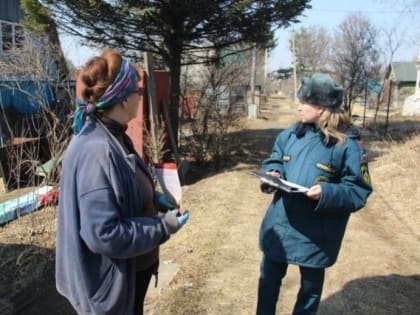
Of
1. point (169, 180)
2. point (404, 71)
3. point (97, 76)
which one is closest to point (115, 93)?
point (97, 76)

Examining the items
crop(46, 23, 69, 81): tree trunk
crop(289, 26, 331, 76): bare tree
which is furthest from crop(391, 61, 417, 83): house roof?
crop(46, 23, 69, 81): tree trunk

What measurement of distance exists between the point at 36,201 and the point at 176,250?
5.73 feet

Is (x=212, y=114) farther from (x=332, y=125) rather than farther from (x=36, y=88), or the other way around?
(x=332, y=125)

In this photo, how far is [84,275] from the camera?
1861 millimetres

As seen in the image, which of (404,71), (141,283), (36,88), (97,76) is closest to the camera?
(97,76)

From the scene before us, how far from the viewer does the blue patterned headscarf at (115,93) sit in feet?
6.14

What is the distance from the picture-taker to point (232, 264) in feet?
15.1

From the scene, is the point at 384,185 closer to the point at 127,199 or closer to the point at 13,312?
the point at 13,312

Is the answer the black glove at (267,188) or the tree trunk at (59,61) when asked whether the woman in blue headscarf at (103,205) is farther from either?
the tree trunk at (59,61)

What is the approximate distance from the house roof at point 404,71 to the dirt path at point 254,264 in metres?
44.9

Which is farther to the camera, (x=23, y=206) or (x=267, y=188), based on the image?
(x=23, y=206)

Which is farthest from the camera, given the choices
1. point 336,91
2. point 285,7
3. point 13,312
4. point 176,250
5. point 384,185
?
point 285,7

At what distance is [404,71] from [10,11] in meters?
43.3

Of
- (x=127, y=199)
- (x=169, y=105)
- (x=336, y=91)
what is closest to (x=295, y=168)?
(x=336, y=91)
